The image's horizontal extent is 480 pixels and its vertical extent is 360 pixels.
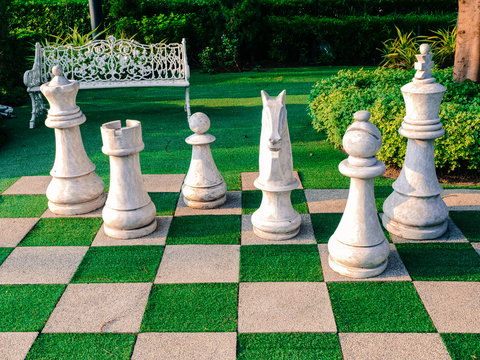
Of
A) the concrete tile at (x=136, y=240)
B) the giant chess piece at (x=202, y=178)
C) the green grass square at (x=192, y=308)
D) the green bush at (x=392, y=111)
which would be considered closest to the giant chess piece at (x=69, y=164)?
the concrete tile at (x=136, y=240)

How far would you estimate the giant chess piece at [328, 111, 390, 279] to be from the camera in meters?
3.12

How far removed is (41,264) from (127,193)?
752mm

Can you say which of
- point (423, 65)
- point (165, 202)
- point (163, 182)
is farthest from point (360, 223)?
point (163, 182)

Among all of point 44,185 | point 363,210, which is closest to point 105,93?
point 44,185

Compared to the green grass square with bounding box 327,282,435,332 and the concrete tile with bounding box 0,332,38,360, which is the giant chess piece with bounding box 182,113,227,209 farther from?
the concrete tile with bounding box 0,332,38,360

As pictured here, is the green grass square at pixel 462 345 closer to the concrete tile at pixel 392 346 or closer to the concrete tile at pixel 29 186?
the concrete tile at pixel 392 346

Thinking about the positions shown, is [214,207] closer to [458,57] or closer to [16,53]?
[458,57]

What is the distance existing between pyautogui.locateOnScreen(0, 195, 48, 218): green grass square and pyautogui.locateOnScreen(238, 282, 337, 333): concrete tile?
6.95ft

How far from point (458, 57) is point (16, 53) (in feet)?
23.2

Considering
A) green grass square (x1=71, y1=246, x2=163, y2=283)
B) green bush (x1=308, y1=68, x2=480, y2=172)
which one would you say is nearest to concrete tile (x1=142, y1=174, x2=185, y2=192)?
green grass square (x1=71, y1=246, x2=163, y2=283)

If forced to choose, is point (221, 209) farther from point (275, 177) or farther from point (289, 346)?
point (289, 346)

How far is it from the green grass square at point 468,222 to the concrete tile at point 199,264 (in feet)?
5.49

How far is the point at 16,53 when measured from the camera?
9.02 m

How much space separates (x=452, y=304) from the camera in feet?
9.88
